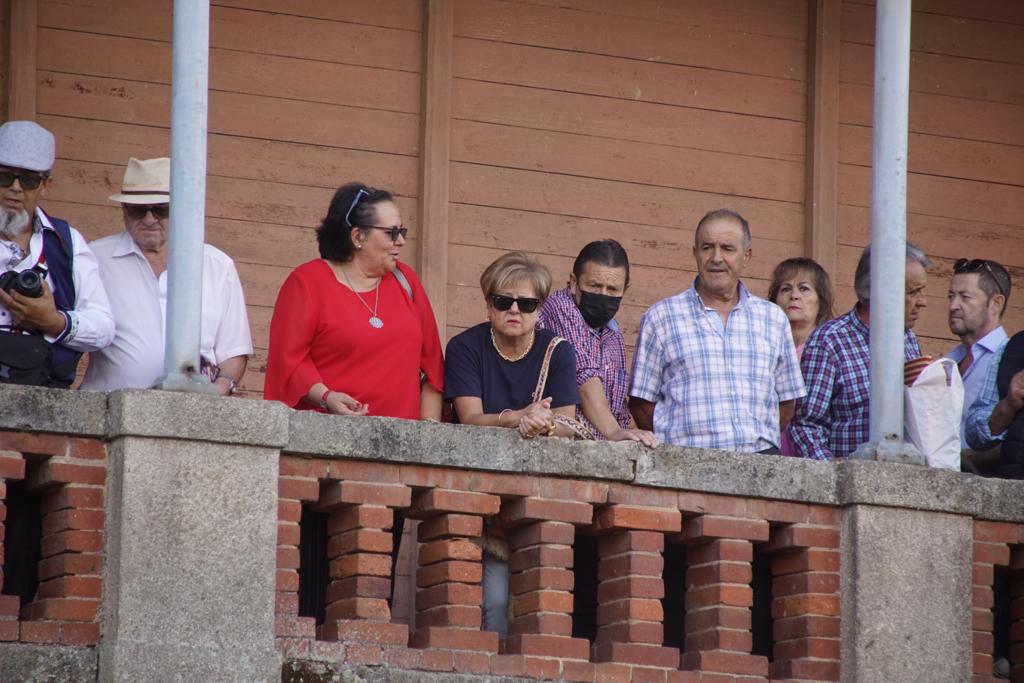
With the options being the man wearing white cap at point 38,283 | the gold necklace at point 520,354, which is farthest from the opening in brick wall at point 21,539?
the gold necklace at point 520,354

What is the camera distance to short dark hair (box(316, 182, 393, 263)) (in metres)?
7.38

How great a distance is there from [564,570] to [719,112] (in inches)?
151

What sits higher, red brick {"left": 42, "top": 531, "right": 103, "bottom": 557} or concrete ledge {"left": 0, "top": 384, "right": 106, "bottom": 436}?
concrete ledge {"left": 0, "top": 384, "right": 106, "bottom": 436}

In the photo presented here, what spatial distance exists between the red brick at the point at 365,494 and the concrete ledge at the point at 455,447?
0.30ft

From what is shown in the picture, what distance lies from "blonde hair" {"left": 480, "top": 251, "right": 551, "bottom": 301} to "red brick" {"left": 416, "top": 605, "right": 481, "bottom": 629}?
126cm

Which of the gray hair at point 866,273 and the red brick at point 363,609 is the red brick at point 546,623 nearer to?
the red brick at point 363,609

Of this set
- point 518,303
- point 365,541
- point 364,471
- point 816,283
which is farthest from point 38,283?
point 816,283

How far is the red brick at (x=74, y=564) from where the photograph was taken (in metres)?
6.15

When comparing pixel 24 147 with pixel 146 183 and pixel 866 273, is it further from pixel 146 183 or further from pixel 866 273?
pixel 866 273

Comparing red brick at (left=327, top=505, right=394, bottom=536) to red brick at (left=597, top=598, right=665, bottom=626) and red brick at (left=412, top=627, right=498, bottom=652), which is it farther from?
red brick at (left=597, top=598, right=665, bottom=626)

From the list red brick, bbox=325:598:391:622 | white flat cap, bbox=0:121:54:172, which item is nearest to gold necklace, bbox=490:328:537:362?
red brick, bbox=325:598:391:622

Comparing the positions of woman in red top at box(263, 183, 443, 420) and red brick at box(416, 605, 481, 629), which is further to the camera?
woman in red top at box(263, 183, 443, 420)

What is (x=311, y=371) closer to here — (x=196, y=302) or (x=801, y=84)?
(x=196, y=302)

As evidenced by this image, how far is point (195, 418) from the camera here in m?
6.22
